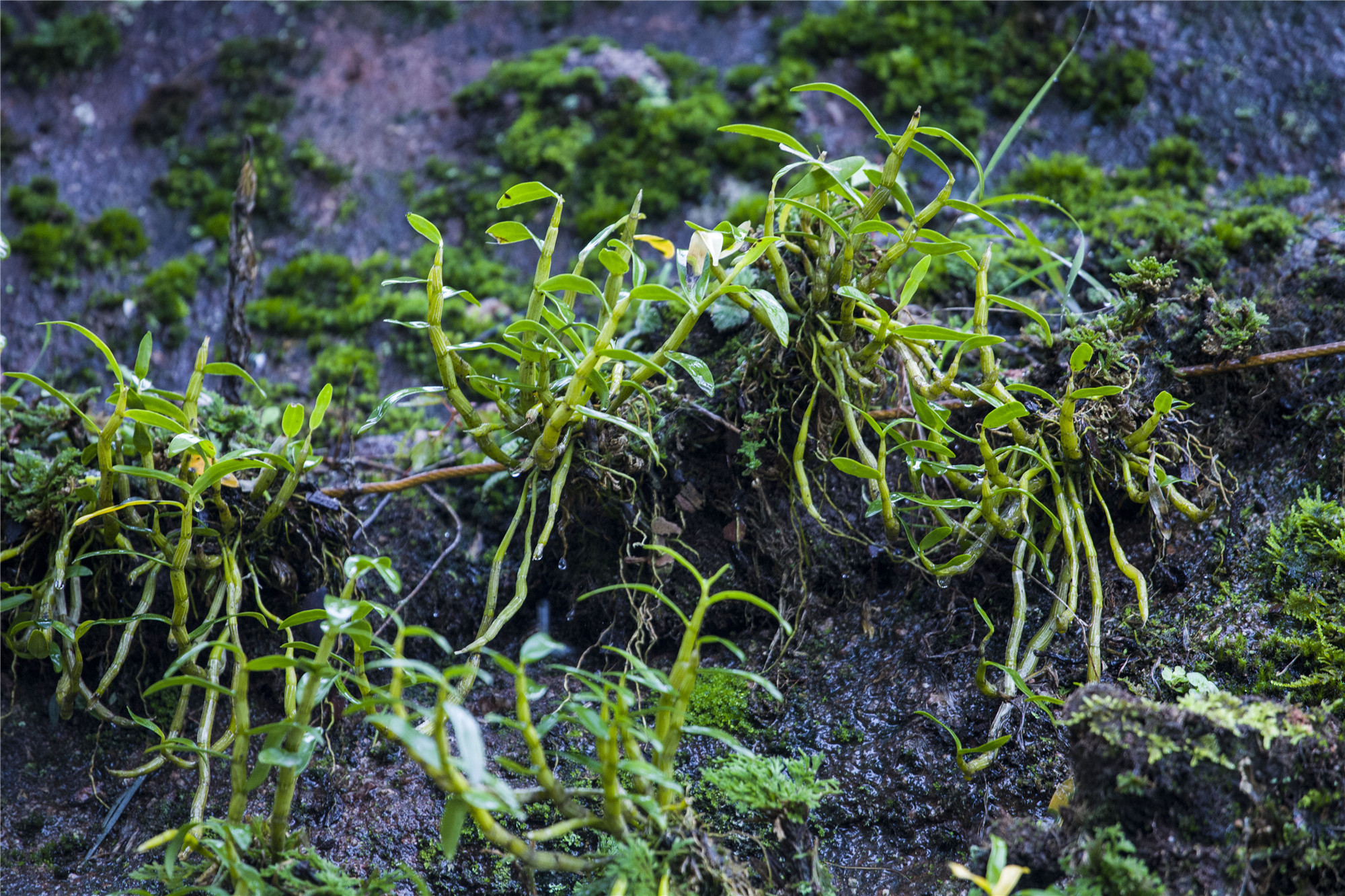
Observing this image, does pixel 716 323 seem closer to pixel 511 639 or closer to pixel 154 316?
pixel 511 639

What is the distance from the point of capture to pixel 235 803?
4.07 ft

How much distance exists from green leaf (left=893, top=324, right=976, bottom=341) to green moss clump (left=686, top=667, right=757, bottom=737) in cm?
74

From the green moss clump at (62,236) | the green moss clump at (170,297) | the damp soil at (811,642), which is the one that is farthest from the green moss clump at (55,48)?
the damp soil at (811,642)

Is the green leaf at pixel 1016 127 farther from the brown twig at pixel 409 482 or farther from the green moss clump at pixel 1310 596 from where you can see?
the brown twig at pixel 409 482

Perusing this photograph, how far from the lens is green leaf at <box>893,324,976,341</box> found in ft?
4.87

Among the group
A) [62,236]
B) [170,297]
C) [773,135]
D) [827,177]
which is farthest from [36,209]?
[827,177]

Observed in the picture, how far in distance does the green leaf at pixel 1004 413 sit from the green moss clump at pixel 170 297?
2596 mm

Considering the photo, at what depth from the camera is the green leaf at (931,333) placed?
4.87 feet

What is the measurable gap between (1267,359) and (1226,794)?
1044 mm

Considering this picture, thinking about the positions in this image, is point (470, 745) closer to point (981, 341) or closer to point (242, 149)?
point (981, 341)

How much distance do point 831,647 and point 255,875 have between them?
1.15 m

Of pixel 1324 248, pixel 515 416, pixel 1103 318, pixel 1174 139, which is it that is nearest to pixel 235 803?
pixel 515 416

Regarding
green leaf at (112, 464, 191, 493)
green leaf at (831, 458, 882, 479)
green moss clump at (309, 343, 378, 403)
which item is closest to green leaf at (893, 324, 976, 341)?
green leaf at (831, 458, 882, 479)

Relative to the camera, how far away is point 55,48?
3.52 m
